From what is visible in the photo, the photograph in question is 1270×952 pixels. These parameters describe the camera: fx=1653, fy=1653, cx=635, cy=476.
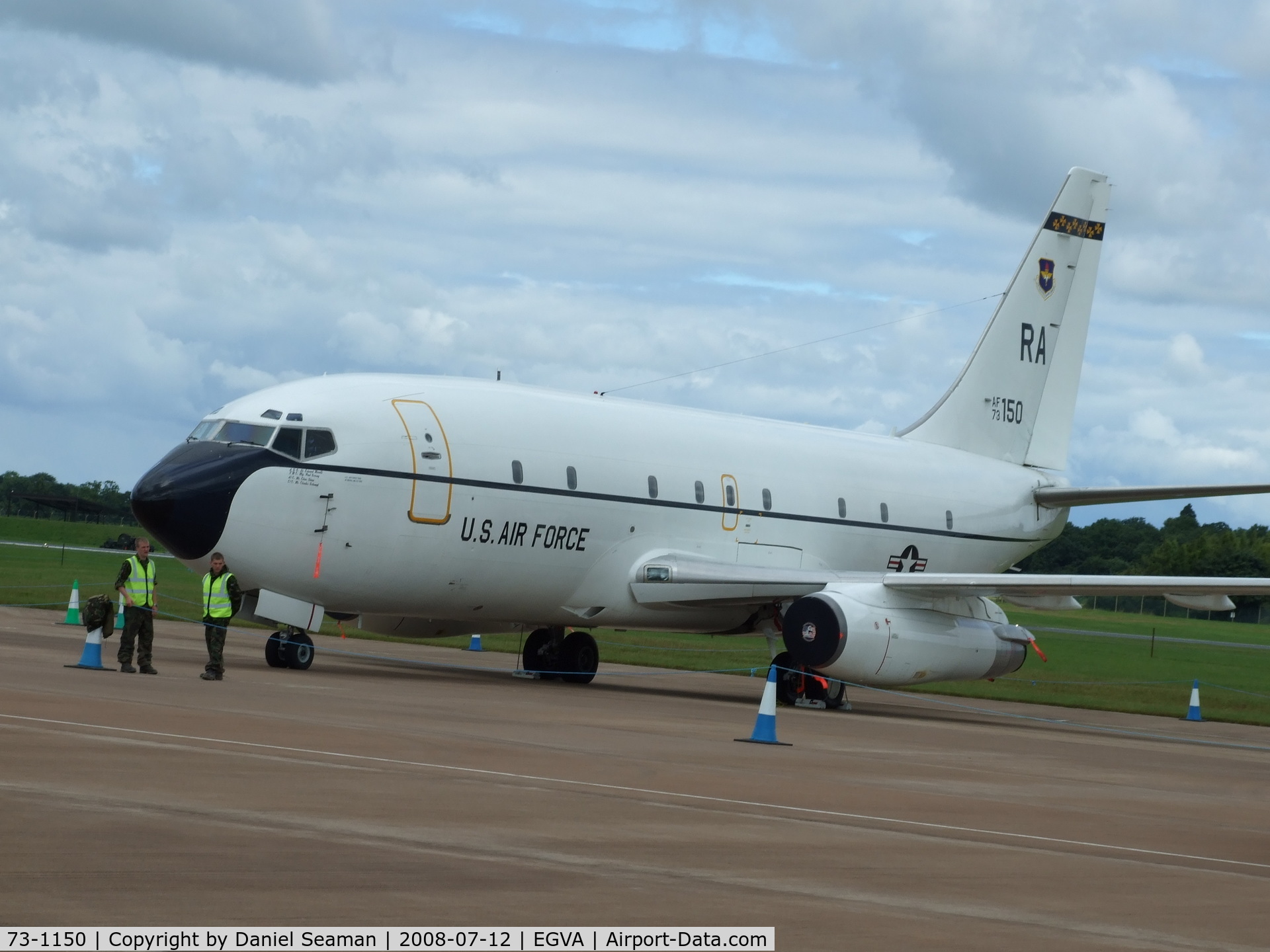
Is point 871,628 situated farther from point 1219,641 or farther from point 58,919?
point 1219,641

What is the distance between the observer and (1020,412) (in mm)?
32906

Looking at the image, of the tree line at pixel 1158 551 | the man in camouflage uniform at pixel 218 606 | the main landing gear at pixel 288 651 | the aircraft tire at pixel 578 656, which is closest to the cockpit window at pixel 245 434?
the man in camouflage uniform at pixel 218 606

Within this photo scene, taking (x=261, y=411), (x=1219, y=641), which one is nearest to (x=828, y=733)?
(x=261, y=411)

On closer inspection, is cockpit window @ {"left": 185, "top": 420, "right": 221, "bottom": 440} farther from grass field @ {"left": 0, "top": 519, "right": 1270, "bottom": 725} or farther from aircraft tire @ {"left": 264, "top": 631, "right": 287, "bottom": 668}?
grass field @ {"left": 0, "top": 519, "right": 1270, "bottom": 725}

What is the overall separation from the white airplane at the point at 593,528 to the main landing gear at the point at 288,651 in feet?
0.09

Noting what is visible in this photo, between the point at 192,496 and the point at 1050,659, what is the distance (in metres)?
25.5

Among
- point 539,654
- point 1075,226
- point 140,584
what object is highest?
point 1075,226

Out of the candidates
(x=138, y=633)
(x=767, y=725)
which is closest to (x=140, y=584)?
(x=138, y=633)

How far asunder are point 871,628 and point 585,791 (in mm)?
12708

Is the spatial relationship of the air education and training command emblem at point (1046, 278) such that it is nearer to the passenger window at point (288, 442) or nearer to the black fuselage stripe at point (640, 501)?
the black fuselage stripe at point (640, 501)

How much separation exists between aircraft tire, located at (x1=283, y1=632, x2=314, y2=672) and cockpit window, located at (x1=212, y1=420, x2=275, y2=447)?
281cm

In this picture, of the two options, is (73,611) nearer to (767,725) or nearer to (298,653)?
(298,653)

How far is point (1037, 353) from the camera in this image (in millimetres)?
33062

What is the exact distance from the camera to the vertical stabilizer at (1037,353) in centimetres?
3219
